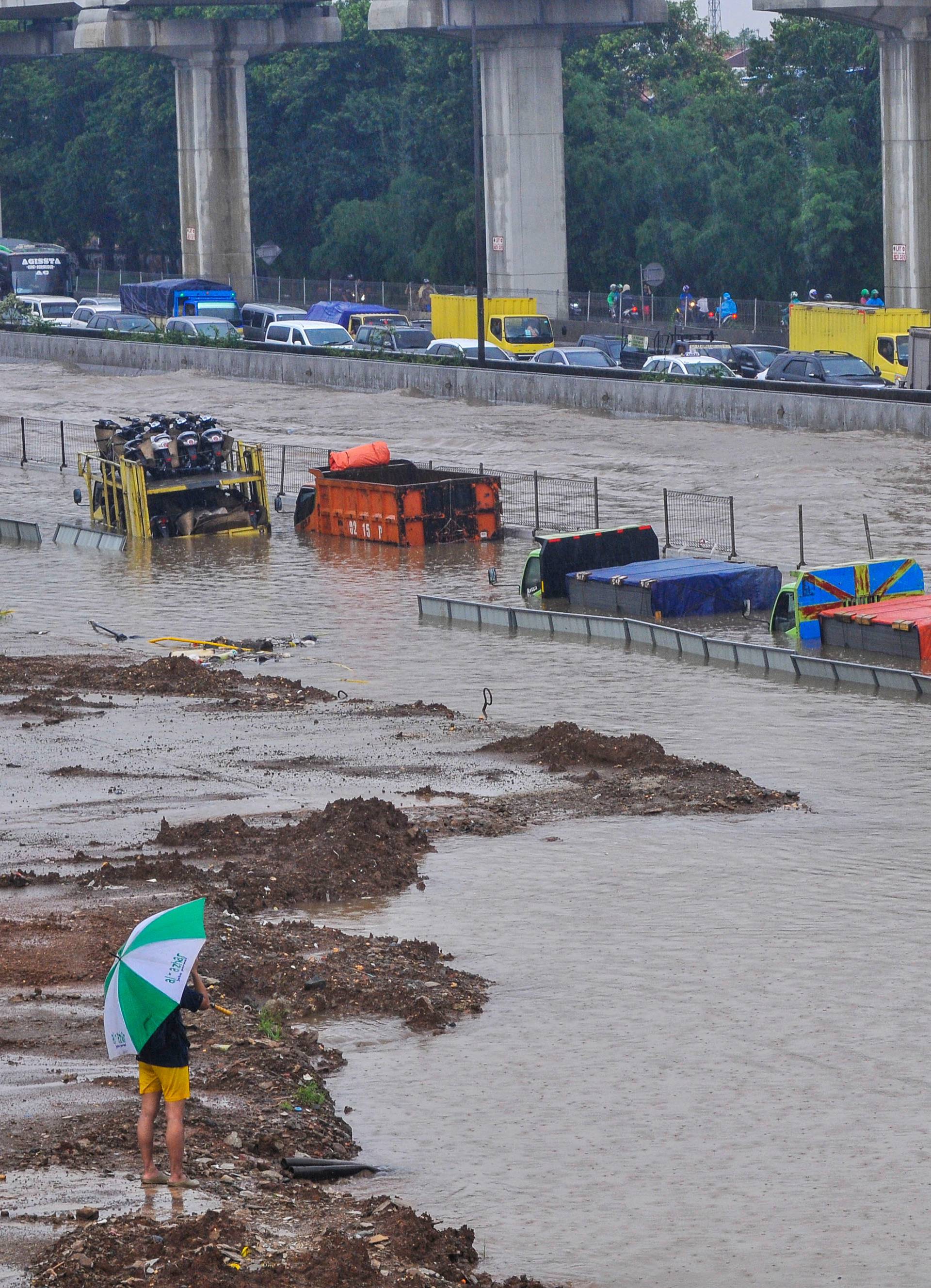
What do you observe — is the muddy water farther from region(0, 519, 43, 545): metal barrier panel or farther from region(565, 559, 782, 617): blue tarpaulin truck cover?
region(0, 519, 43, 545): metal barrier panel

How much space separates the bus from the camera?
78438 mm

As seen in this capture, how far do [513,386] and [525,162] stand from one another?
21.7m

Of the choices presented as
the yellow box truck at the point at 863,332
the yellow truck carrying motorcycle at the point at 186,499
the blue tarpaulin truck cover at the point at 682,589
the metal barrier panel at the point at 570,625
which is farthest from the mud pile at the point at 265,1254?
the yellow box truck at the point at 863,332

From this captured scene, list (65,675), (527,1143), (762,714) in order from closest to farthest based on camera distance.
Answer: (527,1143) → (762,714) → (65,675)

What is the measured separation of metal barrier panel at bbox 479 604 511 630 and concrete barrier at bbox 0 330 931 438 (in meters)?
14.2

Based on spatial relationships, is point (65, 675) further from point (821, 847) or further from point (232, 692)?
point (821, 847)

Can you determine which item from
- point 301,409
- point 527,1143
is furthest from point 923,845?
point 301,409

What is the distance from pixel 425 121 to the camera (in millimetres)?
83500

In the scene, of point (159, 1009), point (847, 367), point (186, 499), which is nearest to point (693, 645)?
point (186, 499)

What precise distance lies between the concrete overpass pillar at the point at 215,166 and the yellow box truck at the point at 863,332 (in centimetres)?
3542

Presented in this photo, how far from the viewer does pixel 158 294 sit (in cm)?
7162

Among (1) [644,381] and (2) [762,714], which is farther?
(1) [644,381]

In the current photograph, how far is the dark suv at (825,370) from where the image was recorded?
149 ft

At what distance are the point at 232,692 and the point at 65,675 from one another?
238cm
